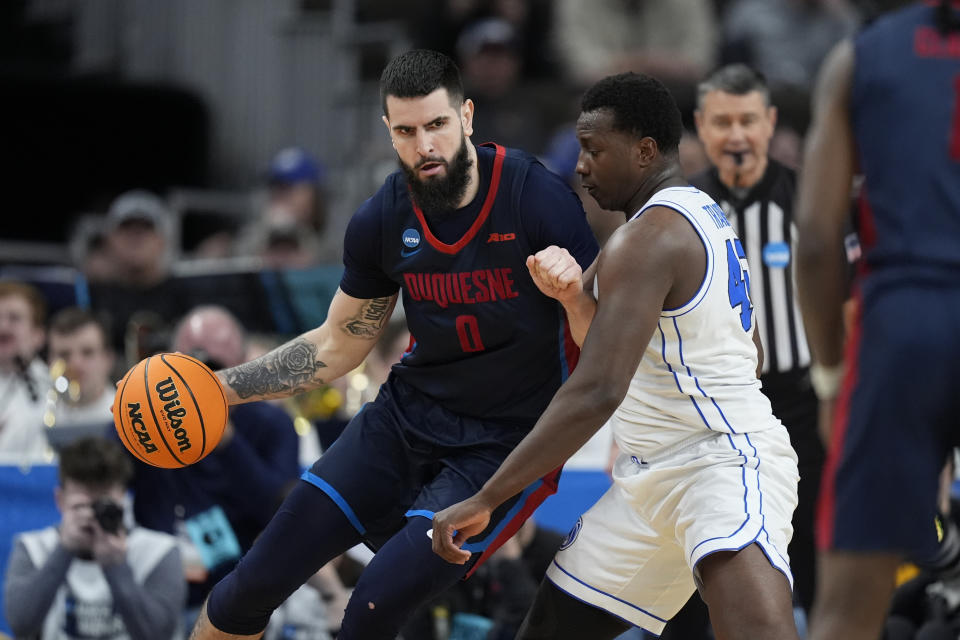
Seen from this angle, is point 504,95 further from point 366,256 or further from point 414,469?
point 414,469

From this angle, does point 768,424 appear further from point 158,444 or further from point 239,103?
point 239,103

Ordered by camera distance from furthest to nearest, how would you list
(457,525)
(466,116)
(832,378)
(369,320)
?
(369,320)
(466,116)
(457,525)
(832,378)

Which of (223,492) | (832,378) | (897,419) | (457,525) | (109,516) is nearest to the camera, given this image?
(897,419)

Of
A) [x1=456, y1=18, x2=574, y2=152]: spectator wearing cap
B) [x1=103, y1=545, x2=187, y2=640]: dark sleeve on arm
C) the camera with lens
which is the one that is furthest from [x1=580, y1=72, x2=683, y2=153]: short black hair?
[x1=456, y1=18, x2=574, y2=152]: spectator wearing cap

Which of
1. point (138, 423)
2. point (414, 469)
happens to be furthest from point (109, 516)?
point (414, 469)

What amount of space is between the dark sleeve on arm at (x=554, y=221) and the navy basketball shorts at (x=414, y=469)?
2.00 feet

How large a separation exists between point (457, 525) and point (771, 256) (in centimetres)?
225

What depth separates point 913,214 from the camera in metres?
3.08

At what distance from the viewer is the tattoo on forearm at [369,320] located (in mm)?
4875

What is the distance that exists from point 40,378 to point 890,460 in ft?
19.1

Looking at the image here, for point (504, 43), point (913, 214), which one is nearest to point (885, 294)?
point (913, 214)

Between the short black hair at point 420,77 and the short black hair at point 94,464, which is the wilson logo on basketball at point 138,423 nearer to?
the short black hair at point 420,77

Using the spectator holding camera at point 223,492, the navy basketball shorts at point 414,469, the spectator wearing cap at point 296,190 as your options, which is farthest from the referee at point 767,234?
the spectator wearing cap at point 296,190

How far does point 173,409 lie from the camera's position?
4.73 meters
